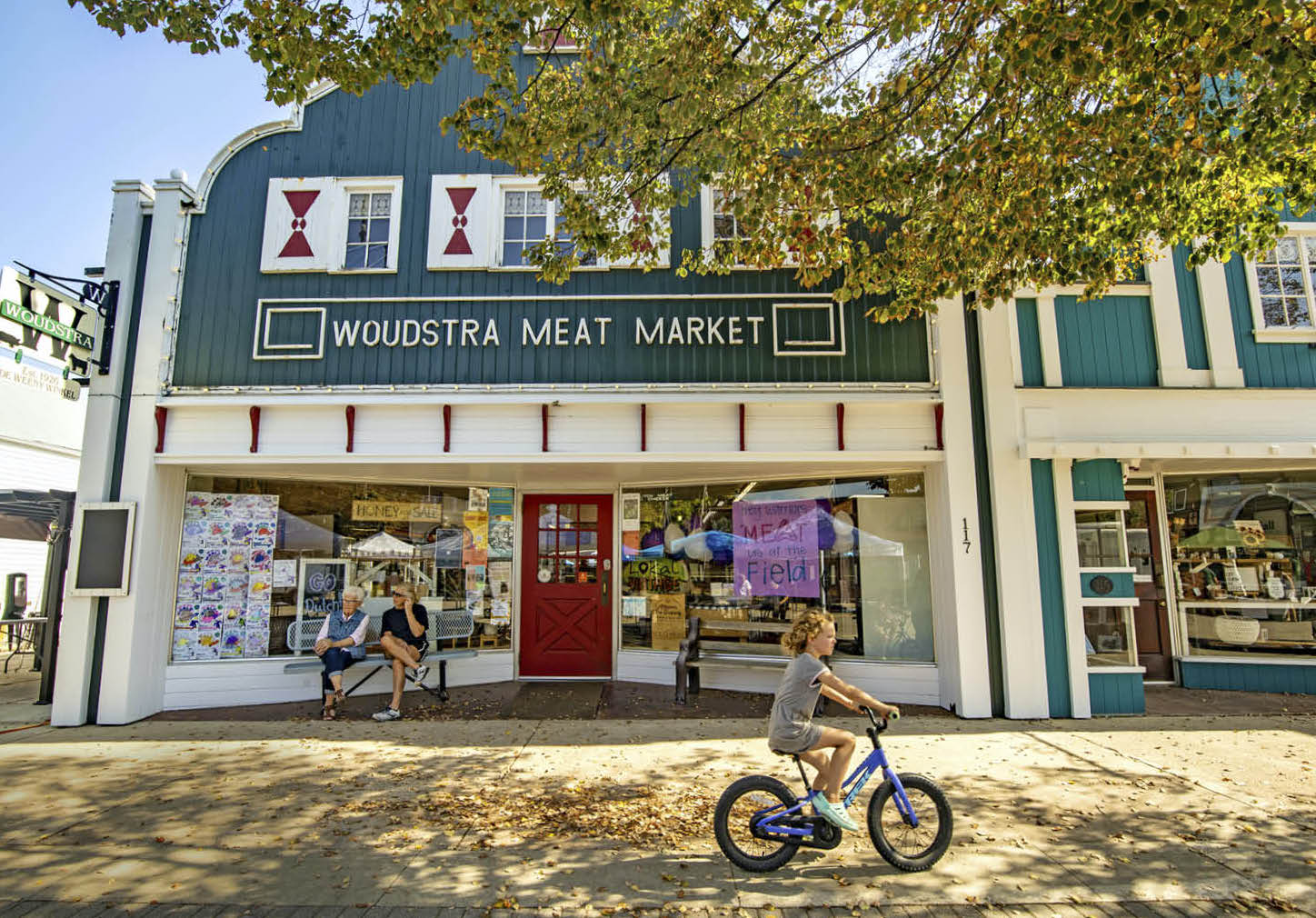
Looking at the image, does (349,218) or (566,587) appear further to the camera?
(566,587)

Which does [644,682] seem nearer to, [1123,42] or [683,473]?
[683,473]

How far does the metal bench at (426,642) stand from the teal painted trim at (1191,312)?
954 cm

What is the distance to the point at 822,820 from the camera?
4.27 metres

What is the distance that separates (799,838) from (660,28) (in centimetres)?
832

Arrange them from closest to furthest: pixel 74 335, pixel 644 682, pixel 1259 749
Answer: pixel 1259 749 < pixel 74 335 < pixel 644 682

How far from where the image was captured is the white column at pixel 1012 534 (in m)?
7.99

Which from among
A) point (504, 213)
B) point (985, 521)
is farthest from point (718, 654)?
point (504, 213)

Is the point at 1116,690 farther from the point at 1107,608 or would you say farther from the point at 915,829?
the point at 915,829

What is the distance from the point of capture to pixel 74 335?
26.8ft

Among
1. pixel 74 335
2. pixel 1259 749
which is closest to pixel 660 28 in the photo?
pixel 74 335

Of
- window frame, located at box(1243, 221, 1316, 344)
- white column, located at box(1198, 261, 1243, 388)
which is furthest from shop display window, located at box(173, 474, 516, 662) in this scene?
window frame, located at box(1243, 221, 1316, 344)

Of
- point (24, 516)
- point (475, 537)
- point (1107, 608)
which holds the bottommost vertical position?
point (1107, 608)

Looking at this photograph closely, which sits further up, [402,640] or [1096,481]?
[1096,481]

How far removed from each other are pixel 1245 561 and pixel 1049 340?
4.17 metres
